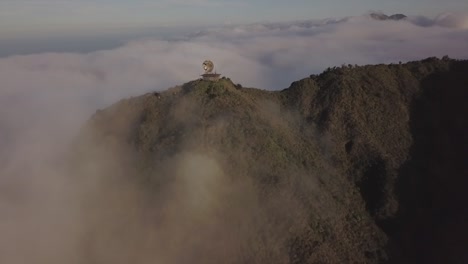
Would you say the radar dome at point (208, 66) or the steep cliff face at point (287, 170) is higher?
the radar dome at point (208, 66)

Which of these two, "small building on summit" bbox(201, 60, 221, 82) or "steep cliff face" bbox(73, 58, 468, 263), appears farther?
"small building on summit" bbox(201, 60, 221, 82)

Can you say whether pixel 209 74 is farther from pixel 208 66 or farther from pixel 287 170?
pixel 287 170

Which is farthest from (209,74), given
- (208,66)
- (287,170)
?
(287,170)

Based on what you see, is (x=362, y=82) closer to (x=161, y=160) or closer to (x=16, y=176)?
(x=161, y=160)

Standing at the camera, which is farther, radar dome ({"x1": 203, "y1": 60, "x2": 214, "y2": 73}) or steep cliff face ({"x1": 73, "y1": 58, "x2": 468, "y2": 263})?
radar dome ({"x1": 203, "y1": 60, "x2": 214, "y2": 73})

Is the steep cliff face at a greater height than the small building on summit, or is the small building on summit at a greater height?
the small building on summit

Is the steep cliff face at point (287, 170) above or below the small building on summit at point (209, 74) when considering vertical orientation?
below

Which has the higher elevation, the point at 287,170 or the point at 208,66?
the point at 208,66

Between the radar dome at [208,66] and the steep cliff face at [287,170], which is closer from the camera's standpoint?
the steep cliff face at [287,170]

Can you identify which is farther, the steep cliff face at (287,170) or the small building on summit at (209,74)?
the small building on summit at (209,74)
